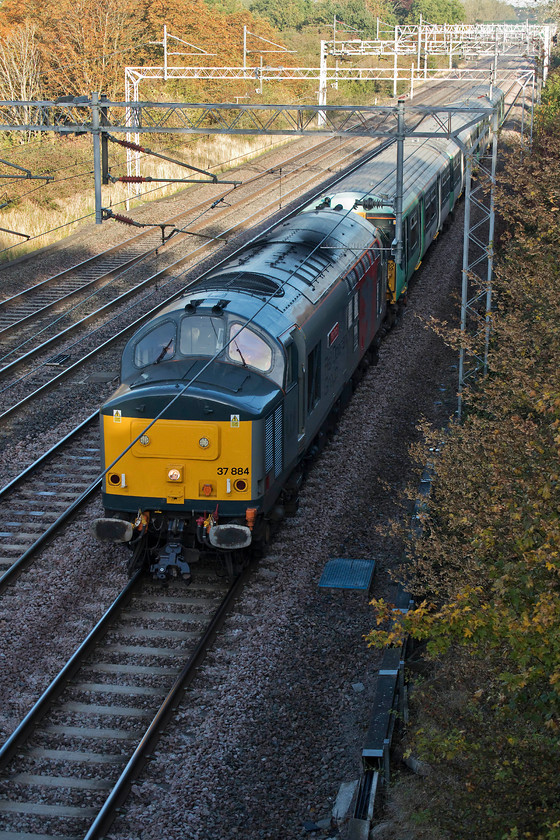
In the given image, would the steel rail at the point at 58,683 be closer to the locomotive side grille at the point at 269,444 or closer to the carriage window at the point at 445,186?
the locomotive side grille at the point at 269,444

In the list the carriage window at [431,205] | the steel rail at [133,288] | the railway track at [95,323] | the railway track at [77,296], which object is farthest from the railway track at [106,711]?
the carriage window at [431,205]

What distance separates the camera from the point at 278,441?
40.0 feet

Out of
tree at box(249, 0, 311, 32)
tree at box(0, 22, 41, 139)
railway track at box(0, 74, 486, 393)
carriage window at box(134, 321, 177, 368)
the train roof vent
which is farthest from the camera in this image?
tree at box(249, 0, 311, 32)

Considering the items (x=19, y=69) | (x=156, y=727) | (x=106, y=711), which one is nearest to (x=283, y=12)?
(x=19, y=69)

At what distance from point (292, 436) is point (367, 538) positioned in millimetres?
1821

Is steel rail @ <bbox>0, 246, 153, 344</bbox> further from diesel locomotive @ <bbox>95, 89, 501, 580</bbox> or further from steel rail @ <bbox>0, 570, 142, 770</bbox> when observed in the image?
steel rail @ <bbox>0, 570, 142, 770</bbox>

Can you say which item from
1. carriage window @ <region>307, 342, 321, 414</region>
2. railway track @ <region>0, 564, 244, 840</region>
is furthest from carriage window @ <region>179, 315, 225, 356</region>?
railway track @ <region>0, 564, 244, 840</region>

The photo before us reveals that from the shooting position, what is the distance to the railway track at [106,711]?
824 centimetres

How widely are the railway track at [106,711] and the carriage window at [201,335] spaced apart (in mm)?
2848

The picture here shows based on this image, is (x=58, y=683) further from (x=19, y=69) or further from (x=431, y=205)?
(x=19, y=69)

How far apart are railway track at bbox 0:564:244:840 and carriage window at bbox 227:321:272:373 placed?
8.78ft

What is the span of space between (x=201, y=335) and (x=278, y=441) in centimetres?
163

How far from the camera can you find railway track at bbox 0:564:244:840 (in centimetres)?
824

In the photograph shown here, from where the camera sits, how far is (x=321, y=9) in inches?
3738
